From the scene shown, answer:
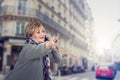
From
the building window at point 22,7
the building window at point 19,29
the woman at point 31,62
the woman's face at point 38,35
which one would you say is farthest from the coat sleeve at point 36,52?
the building window at point 22,7

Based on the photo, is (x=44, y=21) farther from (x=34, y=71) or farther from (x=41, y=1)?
(x=34, y=71)

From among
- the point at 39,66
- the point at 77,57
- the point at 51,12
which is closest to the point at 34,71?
the point at 39,66

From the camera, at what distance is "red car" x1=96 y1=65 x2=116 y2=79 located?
17.1m

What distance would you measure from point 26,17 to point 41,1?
3.08 meters

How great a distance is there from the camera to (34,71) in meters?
1.86

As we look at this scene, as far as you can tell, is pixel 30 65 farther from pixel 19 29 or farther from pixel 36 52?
pixel 19 29

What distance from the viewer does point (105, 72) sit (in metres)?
17.4

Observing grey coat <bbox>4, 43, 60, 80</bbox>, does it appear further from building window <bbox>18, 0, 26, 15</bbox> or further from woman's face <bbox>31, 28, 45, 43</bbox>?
building window <bbox>18, 0, 26, 15</bbox>

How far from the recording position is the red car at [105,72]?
1711cm

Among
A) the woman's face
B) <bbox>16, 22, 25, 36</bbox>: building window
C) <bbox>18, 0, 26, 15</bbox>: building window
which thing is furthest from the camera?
<bbox>18, 0, 26, 15</bbox>: building window

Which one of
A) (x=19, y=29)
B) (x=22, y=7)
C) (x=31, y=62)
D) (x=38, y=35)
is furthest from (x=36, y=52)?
(x=22, y=7)

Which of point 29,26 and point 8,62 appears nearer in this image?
point 29,26

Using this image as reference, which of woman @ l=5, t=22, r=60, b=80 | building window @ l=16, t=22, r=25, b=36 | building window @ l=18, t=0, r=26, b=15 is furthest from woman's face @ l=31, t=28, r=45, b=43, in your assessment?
building window @ l=18, t=0, r=26, b=15

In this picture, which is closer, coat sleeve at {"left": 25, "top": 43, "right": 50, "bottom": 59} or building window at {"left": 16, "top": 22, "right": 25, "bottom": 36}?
coat sleeve at {"left": 25, "top": 43, "right": 50, "bottom": 59}
